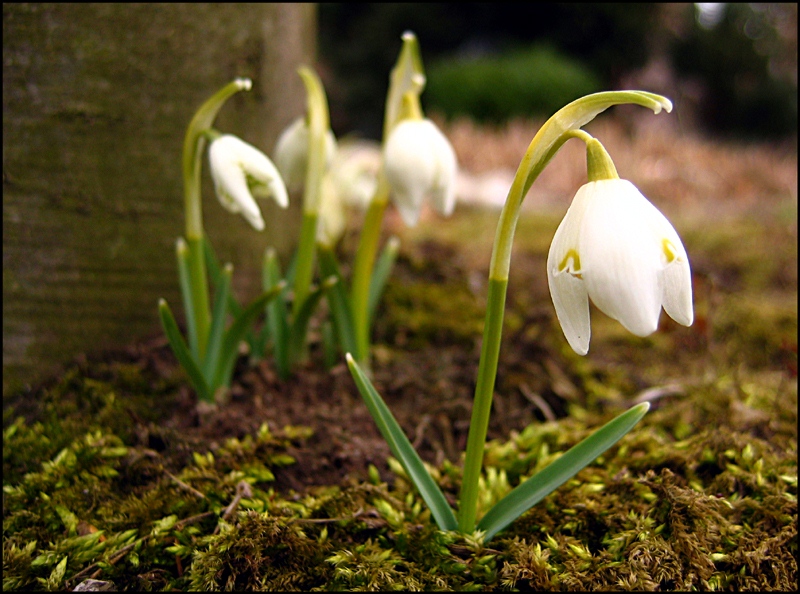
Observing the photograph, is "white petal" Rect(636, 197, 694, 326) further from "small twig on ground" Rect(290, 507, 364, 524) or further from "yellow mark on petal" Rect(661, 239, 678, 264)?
"small twig on ground" Rect(290, 507, 364, 524)

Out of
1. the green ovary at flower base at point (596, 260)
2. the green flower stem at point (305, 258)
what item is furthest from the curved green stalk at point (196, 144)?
the green ovary at flower base at point (596, 260)

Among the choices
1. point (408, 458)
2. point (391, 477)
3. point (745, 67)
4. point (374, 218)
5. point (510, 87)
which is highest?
point (745, 67)

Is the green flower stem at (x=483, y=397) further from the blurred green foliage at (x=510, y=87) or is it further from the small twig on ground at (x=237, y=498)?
the blurred green foliage at (x=510, y=87)

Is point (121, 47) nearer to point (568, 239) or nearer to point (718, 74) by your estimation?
point (568, 239)

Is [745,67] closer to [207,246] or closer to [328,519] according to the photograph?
[207,246]

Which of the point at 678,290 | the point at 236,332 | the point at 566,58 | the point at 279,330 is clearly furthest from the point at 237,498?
the point at 566,58

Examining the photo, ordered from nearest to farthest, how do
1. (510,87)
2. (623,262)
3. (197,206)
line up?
1. (623,262)
2. (197,206)
3. (510,87)

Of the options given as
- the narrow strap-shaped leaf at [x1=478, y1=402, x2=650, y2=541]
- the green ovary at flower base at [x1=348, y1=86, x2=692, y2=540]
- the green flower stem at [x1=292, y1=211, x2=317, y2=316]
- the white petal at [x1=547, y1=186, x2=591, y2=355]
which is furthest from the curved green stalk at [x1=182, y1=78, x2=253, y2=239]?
the narrow strap-shaped leaf at [x1=478, y1=402, x2=650, y2=541]
